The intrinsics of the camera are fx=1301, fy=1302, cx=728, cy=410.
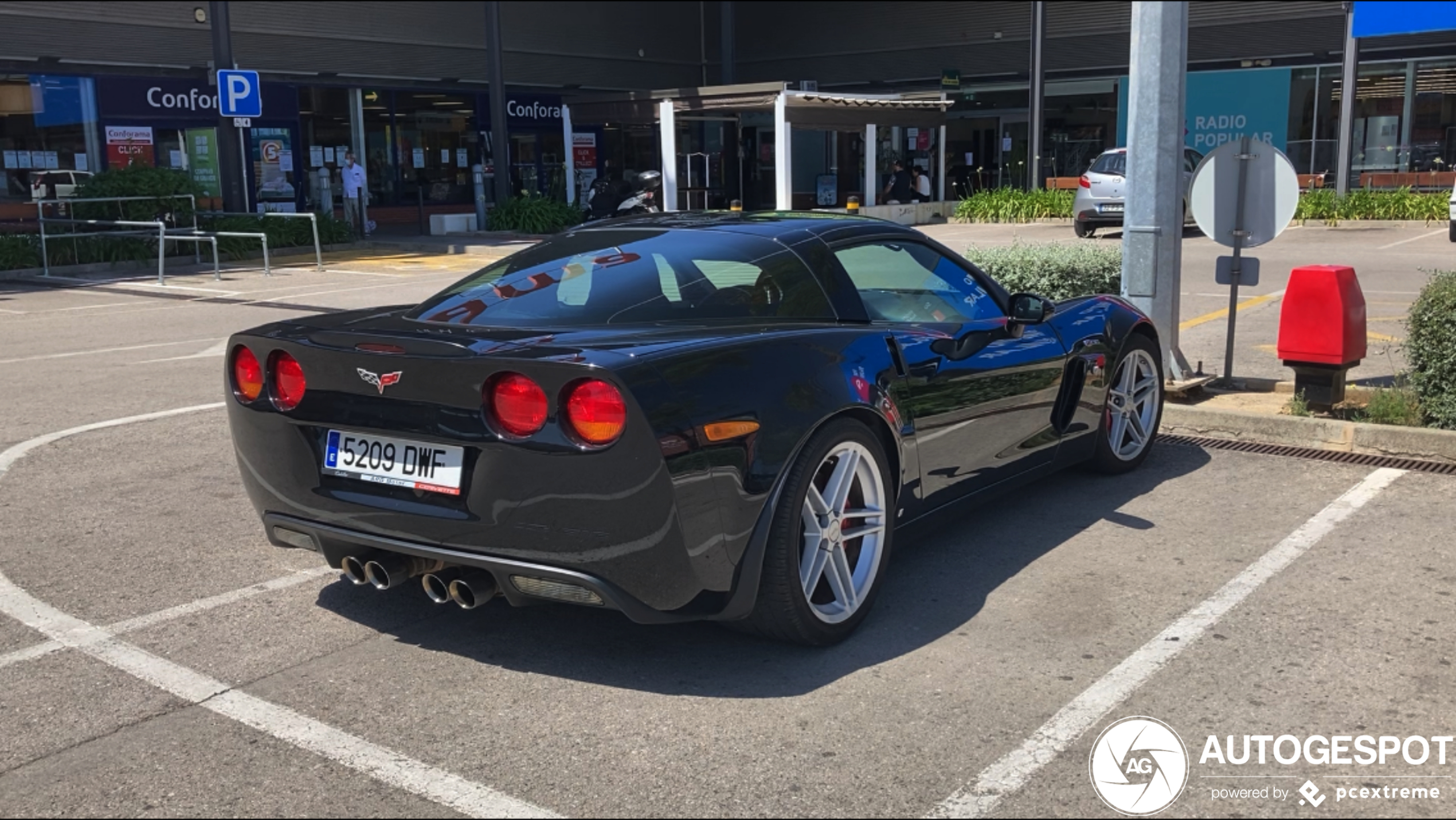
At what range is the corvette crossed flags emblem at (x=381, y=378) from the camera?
3924 millimetres

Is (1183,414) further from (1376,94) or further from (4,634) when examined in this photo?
(1376,94)

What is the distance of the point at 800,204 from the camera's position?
34.3 m

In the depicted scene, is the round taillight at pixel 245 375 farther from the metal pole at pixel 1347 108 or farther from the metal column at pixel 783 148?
the metal pole at pixel 1347 108

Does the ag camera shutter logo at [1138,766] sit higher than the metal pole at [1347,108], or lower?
lower

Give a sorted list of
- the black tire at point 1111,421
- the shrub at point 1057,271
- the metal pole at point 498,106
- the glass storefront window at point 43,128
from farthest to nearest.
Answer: the metal pole at point 498,106, the glass storefront window at point 43,128, the shrub at point 1057,271, the black tire at point 1111,421

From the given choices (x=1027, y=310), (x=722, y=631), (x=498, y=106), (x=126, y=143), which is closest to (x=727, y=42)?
(x=498, y=106)

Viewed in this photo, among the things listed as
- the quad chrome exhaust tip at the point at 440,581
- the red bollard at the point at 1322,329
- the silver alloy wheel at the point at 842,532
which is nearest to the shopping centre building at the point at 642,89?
the red bollard at the point at 1322,329

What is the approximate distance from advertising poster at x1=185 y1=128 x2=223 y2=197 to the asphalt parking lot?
24.3 meters

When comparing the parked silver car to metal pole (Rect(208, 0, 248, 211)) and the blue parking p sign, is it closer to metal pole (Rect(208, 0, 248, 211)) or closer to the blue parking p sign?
the blue parking p sign

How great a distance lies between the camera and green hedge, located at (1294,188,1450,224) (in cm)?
2408

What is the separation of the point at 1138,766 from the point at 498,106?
2670 cm

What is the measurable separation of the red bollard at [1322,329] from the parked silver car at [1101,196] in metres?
16.1

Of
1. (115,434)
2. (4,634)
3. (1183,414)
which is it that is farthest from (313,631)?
(1183,414)

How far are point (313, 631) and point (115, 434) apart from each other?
388 cm
